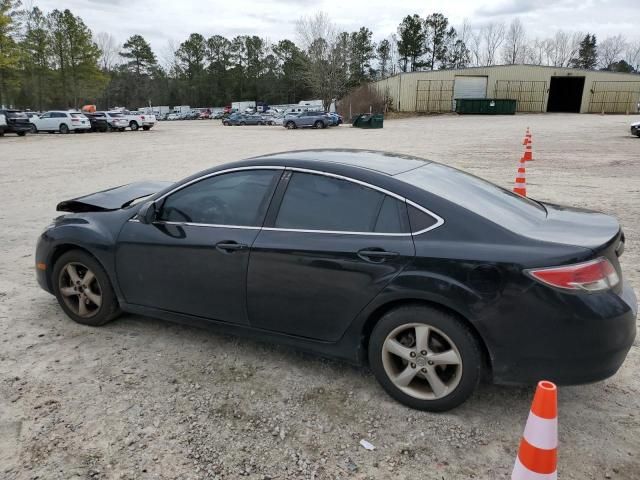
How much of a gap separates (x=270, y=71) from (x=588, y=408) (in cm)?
10639

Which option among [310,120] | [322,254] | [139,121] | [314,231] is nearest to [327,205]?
[314,231]

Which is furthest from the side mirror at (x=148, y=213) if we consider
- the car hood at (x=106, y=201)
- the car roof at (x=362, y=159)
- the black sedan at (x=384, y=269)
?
the car roof at (x=362, y=159)

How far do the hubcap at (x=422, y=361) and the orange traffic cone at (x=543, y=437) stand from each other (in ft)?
2.84

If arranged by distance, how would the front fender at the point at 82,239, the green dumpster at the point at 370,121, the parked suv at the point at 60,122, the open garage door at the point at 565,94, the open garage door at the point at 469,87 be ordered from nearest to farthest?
the front fender at the point at 82,239, the parked suv at the point at 60,122, the green dumpster at the point at 370,121, the open garage door at the point at 469,87, the open garage door at the point at 565,94

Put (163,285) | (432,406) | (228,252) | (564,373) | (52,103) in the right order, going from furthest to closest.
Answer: (52,103) < (163,285) < (228,252) < (432,406) < (564,373)

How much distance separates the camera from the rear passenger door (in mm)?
2908

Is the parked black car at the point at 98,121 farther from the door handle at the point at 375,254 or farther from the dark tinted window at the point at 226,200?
the door handle at the point at 375,254

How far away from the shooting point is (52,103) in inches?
2977

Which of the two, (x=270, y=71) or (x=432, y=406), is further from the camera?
(x=270, y=71)

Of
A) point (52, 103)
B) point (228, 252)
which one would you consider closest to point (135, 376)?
point (228, 252)

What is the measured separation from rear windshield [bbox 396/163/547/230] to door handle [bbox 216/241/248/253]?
1135mm

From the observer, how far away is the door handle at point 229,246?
3.30 meters

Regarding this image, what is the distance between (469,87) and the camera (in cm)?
5291

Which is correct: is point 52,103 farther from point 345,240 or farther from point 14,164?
point 345,240
